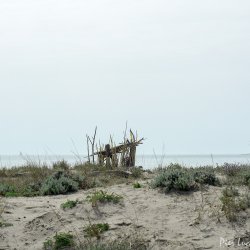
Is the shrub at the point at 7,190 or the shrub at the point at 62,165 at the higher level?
the shrub at the point at 62,165

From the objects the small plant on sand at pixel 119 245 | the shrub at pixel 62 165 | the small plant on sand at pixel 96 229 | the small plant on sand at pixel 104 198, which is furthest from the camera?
the shrub at pixel 62 165

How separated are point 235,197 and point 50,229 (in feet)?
12.0

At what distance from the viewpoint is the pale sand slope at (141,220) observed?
7.24m

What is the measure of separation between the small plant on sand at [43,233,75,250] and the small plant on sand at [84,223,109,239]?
1.14 ft

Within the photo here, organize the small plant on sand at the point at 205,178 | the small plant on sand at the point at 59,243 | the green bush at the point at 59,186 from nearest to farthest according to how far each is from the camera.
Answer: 1. the small plant on sand at the point at 59,243
2. the small plant on sand at the point at 205,178
3. the green bush at the point at 59,186

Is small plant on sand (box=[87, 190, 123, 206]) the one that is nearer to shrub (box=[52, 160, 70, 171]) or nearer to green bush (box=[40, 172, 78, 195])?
green bush (box=[40, 172, 78, 195])

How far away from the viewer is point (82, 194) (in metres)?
10.3

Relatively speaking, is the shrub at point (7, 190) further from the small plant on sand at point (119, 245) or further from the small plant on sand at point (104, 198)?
the small plant on sand at point (119, 245)

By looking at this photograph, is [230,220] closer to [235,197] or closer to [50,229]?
[235,197]

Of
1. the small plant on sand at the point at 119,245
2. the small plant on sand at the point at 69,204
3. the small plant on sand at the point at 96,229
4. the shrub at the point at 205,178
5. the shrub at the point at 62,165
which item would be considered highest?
the shrub at the point at 62,165

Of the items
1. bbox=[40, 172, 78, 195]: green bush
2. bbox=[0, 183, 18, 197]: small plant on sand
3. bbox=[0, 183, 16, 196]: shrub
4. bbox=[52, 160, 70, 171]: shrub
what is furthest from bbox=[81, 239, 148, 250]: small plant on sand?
bbox=[52, 160, 70, 171]: shrub

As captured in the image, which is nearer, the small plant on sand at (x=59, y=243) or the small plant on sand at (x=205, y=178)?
the small plant on sand at (x=59, y=243)

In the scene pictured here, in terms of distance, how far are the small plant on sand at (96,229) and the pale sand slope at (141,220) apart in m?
0.09

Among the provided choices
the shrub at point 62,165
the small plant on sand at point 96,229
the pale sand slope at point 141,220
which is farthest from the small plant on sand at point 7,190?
the shrub at point 62,165
